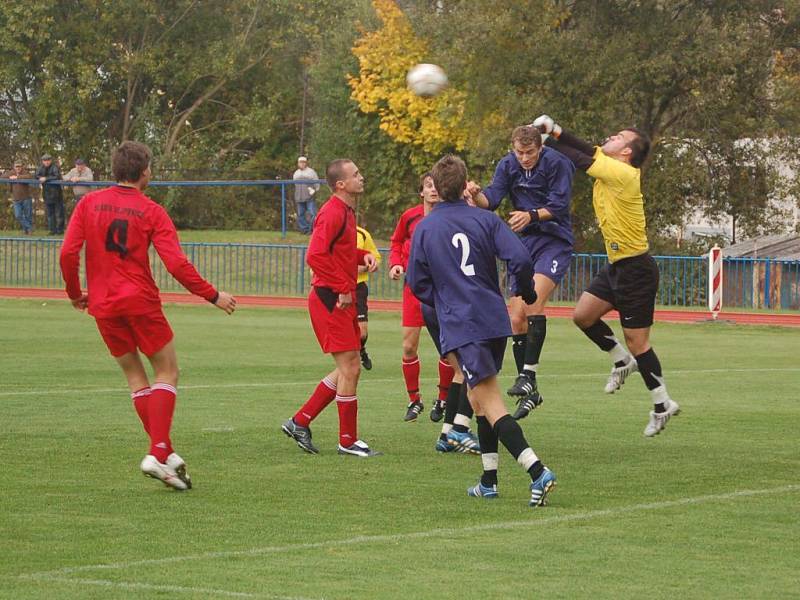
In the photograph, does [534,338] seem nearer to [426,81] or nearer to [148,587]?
[426,81]

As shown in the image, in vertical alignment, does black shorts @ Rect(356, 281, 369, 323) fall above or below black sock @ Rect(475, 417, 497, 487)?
above

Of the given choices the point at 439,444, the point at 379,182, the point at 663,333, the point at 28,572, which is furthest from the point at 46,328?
the point at 379,182

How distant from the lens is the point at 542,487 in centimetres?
865

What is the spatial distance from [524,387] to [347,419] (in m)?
1.65

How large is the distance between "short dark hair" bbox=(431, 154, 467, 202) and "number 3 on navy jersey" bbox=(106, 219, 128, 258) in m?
1.99

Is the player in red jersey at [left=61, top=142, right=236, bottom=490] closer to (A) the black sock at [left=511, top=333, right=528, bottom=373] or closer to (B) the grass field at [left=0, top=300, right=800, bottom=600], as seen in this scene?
(B) the grass field at [left=0, top=300, right=800, bottom=600]

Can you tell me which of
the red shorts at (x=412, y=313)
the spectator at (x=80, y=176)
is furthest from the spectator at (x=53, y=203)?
the red shorts at (x=412, y=313)

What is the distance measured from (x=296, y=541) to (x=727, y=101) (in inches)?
1247

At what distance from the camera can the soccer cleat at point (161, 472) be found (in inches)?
355

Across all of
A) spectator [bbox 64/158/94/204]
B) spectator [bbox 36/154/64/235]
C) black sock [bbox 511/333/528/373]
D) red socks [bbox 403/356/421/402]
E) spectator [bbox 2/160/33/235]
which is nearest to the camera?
black sock [bbox 511/333/528/373]

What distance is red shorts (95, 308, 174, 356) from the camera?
928 centimetres

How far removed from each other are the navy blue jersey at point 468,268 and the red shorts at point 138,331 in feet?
5.86

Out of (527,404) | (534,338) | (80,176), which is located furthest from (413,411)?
(80,176)

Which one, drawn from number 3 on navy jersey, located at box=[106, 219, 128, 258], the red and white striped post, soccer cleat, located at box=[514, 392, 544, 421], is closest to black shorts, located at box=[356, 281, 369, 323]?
soccer cleat, located at box=[514, 392, 544, 421]
